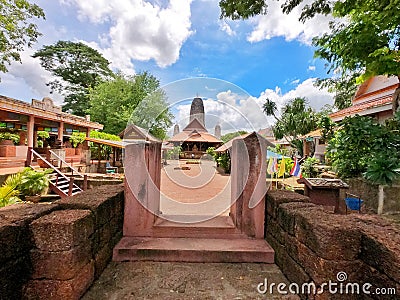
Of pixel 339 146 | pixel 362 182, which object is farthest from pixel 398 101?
pixel 362 182

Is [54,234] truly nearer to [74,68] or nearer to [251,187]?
[251,187]

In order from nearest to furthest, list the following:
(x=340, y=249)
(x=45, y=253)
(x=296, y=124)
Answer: (x=340, y=249) → (x=45, y=253) → (x=296, y=124)

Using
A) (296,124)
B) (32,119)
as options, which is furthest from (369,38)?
(296,124)

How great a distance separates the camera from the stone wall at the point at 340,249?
1457 millimetres

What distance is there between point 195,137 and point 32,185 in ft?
55.5

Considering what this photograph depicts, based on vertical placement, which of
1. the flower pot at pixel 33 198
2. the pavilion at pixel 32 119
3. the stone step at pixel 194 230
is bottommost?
the flower pot at pixel 33 198

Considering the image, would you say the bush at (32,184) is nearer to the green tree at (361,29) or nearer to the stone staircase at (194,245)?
the stone staircase at (194,245)

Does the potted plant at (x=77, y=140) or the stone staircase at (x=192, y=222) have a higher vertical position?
the potted plant at (x=77, y=140)

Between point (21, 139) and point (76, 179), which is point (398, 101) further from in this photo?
point (21, 139)

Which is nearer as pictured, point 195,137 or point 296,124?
point 195,137

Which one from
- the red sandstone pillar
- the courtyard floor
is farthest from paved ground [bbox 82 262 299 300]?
the red sandstone pillar

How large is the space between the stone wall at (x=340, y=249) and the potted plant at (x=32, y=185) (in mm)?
8867

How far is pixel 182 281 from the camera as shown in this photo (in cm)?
234

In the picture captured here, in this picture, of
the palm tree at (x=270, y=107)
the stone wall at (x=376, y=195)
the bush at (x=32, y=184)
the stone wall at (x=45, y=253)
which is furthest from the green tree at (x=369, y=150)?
the palm tree at (x=270, y=107)
